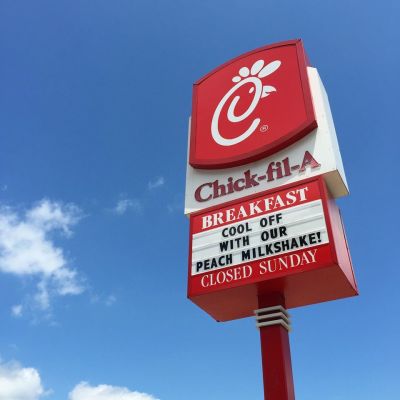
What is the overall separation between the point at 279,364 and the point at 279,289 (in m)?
1.43

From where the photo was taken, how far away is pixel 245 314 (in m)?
9.61

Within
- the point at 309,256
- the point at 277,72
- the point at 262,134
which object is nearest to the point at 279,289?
the point at 309,256

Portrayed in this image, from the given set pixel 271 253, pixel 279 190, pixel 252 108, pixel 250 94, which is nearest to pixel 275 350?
pixel 271 253

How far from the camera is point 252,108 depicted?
11.3 metres

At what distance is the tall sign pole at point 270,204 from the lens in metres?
8.23

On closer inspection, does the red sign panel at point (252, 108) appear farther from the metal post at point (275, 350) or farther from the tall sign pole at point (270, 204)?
the metal post at point (275, 350)

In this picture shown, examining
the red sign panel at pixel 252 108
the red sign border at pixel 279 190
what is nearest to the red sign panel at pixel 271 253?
the red sign border at pixel 279 190

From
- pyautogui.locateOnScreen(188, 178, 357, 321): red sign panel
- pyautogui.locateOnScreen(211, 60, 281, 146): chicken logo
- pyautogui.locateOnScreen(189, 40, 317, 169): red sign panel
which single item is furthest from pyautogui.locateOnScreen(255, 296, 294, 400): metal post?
pyautogui.locateOnScreen(211, 60, 281, 146): chicken logo

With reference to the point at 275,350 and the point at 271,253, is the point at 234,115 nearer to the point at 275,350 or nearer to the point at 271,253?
the point at 271,253

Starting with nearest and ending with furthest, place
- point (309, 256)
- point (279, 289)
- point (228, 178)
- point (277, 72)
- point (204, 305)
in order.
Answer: point (309, 256)
point (279, 289)
point (204, 305)
point (228, 178)
point (277, 72)

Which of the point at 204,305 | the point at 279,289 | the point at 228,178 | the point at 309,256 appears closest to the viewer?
the point at 309,256

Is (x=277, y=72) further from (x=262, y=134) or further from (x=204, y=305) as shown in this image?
(x=204, y=305)

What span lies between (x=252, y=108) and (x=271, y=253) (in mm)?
4314

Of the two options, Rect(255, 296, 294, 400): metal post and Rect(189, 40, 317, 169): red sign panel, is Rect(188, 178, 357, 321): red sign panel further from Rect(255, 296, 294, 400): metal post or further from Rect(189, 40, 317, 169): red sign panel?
Rect(189, 40, 317, 169): red sign panel
